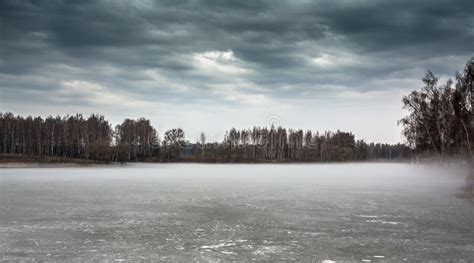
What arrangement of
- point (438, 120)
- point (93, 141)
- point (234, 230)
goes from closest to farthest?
point (234, 230) < point (438, 120) < point (93, 141)

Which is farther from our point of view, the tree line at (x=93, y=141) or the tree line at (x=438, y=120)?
the tree line at (x=93, y=141)

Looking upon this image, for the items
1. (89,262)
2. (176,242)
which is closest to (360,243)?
(176,242)

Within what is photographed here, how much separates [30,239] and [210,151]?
174 meters

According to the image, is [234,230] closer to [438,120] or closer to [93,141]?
[438,120]

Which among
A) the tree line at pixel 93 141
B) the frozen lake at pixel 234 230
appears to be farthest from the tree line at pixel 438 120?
the tree line at pixel 93 141

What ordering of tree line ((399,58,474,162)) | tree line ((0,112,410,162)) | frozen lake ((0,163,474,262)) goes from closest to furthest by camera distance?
frozen lake ((0,163,474,262))
tree line ((399,58,474,162))
tree line ((0,112,410,162))

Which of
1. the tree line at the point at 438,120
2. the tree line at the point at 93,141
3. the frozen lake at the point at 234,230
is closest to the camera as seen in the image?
the frozen lake at the point at 234,230

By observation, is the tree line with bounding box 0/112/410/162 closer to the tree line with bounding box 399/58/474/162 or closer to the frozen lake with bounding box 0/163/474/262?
the tree line with bounding box 399/58/474/162

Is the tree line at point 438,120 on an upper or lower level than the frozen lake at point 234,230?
upper

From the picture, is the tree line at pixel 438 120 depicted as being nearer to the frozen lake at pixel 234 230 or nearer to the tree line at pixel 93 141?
the frozen lake at pixel 234 230

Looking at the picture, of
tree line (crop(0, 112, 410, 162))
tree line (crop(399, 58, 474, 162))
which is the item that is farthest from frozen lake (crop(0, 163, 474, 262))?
tree line (crop(0, 112, 410, 162))

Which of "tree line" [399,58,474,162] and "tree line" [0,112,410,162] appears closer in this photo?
"tree line" [399,58,474,162]

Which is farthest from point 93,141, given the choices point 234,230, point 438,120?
point 234,230

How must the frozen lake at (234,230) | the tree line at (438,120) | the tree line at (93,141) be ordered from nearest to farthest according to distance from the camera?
the frozen lake at (234,230)
the tree line at (438,120)
the tree line at (93,141)
